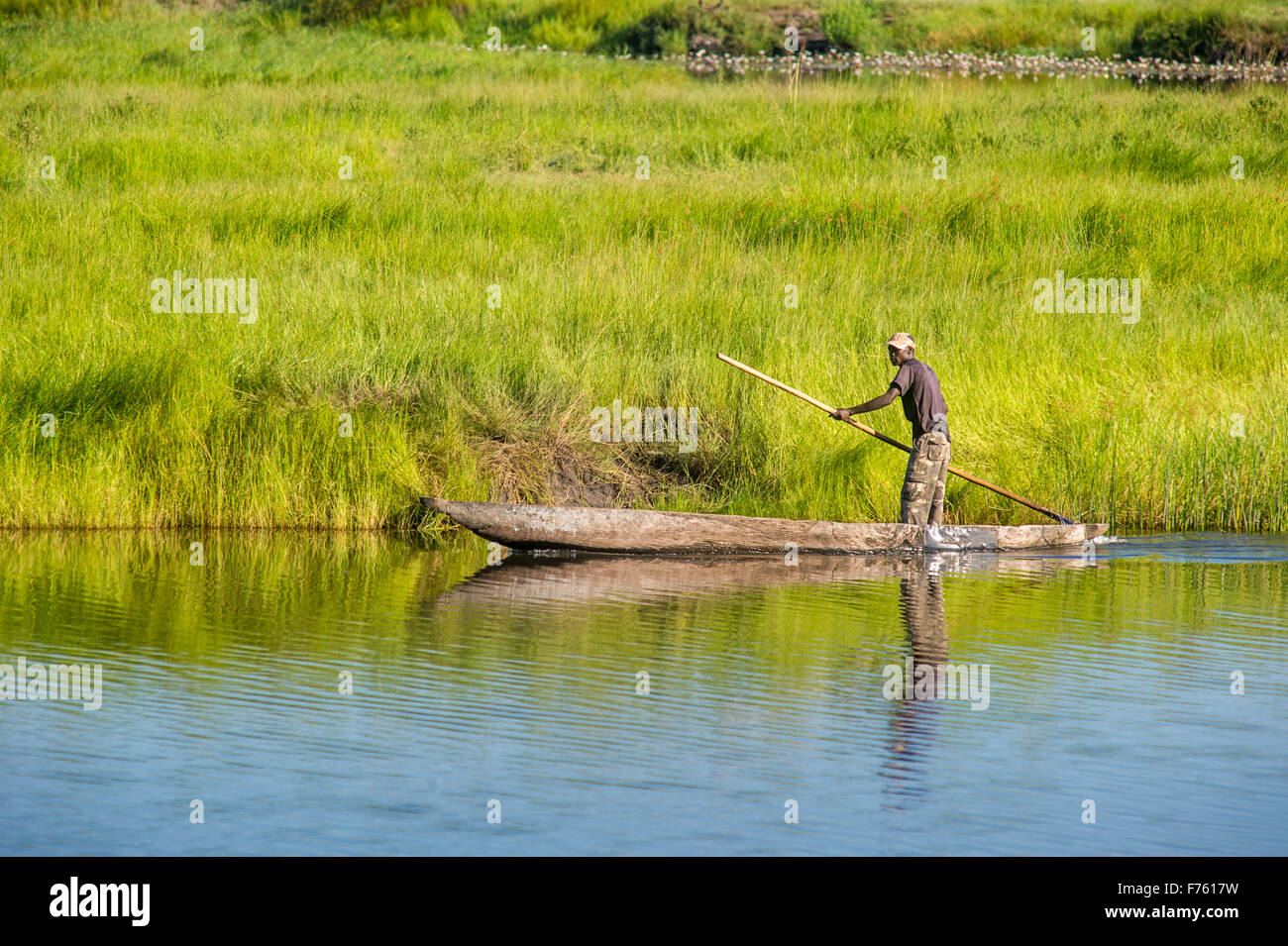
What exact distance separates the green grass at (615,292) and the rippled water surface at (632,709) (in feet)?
4.43

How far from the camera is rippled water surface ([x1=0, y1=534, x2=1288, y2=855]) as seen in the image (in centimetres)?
618

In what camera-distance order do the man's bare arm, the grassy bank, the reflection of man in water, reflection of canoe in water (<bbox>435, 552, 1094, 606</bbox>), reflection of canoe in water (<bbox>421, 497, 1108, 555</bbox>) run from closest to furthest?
1. the reflection of man in water
2. reflection of canoe in water (<bbox>435, 552, 1094, 606</bbox>)
3. the man's bare arm
4. reflection of canoe in water (<bbox>421, 497, 1108, 555</bbox>)
5. the grassy bank

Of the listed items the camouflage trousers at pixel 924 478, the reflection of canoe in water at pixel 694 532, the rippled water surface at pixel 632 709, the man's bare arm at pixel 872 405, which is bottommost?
the rippled water surface at pixel 632 709

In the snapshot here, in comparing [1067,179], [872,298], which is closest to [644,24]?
[1067,179]

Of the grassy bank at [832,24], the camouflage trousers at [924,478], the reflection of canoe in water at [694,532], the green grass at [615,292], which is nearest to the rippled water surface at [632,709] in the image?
the reflection of canoe in water at [694,532]

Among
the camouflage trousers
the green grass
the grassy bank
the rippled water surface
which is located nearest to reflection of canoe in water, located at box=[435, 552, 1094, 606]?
the rippled water surface

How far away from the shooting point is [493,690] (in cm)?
802

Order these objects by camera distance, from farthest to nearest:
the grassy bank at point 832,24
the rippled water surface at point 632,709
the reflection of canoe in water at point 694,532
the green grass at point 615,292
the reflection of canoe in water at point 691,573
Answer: the grassy bank at point 832,24 → the green grass at point 615,292 → the reflection of canoe in water at point 694,532 → the reflection of canoe in water at point 691,573 → the rippled water surface at point 632,709

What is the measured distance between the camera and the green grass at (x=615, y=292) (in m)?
12.8

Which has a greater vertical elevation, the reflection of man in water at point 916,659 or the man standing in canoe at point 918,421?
the man standing in canoe at point 918,421

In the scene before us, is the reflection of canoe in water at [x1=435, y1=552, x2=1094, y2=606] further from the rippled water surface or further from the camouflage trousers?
the camouflage trousers

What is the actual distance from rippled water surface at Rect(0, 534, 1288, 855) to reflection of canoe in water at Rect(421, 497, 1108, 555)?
0.73 feet

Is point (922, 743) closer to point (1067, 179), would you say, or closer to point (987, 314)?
point (987, 314)

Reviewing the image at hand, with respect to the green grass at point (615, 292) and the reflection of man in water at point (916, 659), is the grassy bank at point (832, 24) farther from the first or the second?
the reflection of man in water at point (916, 659)
